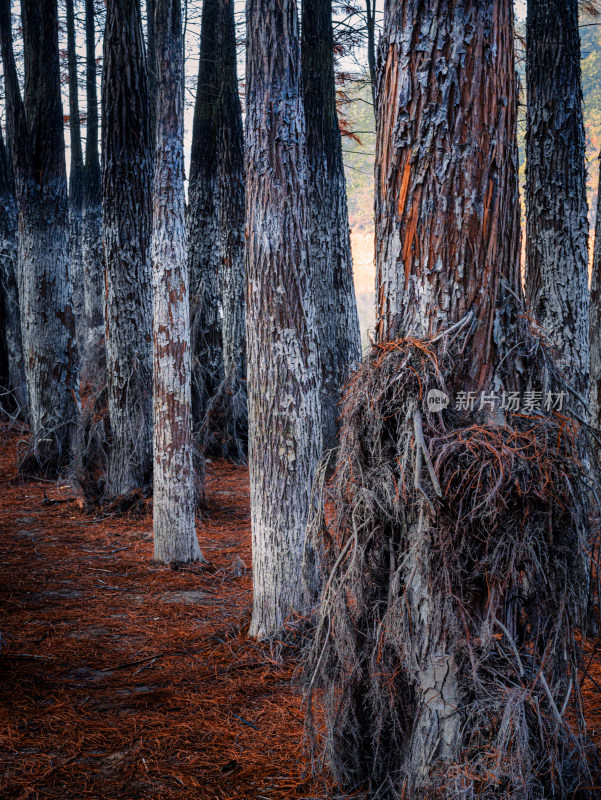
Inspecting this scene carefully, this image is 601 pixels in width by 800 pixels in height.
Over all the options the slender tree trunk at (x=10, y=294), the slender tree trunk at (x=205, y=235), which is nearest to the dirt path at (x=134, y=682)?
the slender tree trunk at (x=205, y=235)

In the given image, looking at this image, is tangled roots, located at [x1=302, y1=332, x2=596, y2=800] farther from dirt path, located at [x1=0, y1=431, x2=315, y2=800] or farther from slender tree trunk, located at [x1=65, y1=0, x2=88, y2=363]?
slender tree trunk, located at [x1=65, y1=0, x2=88, y2=363]

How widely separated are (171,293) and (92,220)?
44.3 feet

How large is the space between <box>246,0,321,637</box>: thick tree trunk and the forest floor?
663mm

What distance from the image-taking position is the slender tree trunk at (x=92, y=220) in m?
18.0

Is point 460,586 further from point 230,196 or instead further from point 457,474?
point 230,196

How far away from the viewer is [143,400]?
8.41 metres

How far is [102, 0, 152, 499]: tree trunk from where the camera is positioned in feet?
27.3

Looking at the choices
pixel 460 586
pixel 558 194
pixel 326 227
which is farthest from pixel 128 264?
pixel 460 586

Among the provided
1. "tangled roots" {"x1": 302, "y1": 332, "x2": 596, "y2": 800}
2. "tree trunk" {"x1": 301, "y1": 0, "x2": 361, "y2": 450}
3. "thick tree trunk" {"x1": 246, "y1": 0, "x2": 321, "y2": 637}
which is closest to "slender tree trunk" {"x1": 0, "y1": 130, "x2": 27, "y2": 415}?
"tree trunk" {"x1": 301, "y1": 0, "x2": 361, "y2": 450}

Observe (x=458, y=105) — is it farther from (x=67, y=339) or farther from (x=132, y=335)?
(x=67, y=339)

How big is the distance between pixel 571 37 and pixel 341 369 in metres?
5.14

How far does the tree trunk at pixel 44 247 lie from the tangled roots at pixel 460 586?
8395 millimetres

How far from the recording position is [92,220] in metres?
18.5

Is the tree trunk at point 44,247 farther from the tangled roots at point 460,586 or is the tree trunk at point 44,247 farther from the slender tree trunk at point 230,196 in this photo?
the tangled roots at point 460,586
